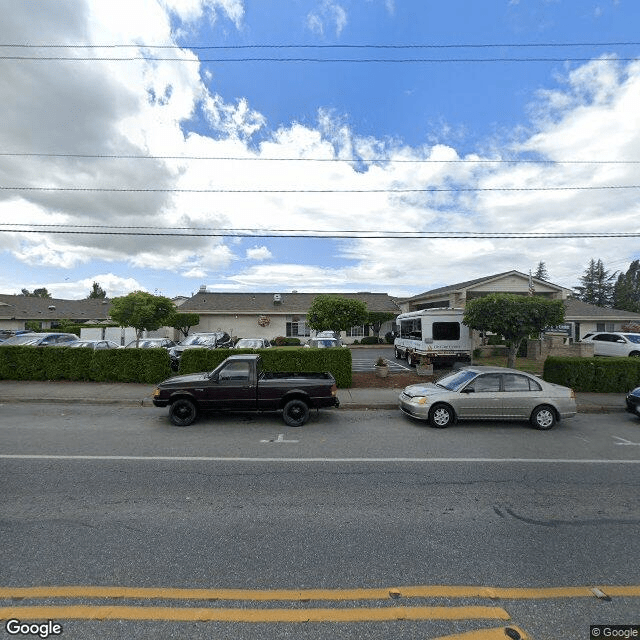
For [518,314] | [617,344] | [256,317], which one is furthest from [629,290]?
[518,314]

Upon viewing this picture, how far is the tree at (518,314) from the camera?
519 inches

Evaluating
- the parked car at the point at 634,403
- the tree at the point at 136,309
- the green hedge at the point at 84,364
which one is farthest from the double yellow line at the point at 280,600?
the tree at the point at 136,309

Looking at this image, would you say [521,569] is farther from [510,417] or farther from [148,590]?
[510,417]

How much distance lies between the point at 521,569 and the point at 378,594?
4.56ft

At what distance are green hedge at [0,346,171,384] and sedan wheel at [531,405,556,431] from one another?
12104mm

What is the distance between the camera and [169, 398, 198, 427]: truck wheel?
324 inches

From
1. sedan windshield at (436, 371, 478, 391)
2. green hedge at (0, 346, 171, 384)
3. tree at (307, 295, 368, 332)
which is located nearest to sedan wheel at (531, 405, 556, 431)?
sedan windshield at (436, 371, 478, 391)

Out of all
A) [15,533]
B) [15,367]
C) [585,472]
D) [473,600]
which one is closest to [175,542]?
[15,533]

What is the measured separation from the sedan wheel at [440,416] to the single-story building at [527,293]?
42.7 ft

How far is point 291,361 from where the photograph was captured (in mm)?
12891

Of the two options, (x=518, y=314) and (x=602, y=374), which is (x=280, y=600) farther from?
(x=602, y=374)

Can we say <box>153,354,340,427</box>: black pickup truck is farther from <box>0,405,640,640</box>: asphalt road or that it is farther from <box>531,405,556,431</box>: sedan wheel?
<box>531,405,556,431</box>: sedan wheel

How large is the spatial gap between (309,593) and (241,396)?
574 centimetres

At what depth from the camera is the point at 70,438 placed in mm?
7242
